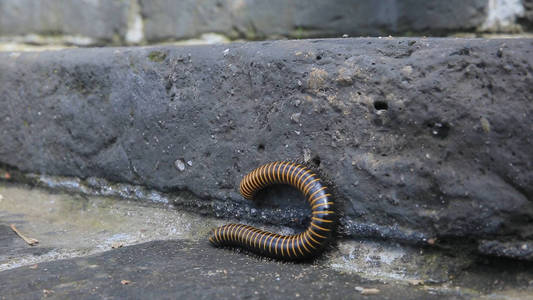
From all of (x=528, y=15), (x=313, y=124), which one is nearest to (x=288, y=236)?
(x=313, y=124)

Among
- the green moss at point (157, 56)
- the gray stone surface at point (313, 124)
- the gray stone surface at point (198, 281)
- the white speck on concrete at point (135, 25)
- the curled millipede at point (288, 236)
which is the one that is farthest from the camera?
the white speck on concrete at point (135, 25)

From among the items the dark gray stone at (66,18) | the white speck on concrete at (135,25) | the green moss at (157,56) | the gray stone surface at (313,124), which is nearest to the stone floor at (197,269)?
the gray stone surface at (313,124)

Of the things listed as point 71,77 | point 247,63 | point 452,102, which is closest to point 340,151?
point 452,102

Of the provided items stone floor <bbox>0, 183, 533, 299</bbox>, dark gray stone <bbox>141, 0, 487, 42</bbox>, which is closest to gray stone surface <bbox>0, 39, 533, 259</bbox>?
stone floor <bbox>0, 183, 533, 299</bbox>

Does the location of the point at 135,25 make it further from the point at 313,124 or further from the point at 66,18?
the point at 313,124

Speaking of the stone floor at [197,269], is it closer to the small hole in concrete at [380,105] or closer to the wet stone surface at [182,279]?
the wet stone surface at [182,279]
